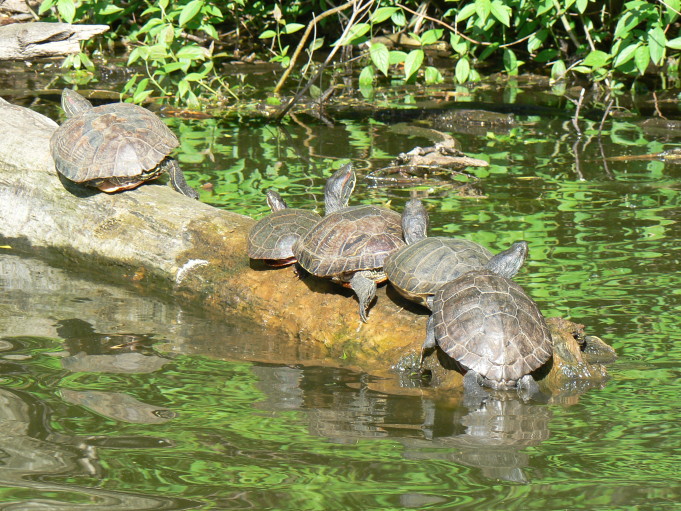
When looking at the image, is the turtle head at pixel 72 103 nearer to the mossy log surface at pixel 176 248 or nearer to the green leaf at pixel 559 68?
the mossy log surface at pixel 176 248

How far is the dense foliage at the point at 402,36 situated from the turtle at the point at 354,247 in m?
3.62

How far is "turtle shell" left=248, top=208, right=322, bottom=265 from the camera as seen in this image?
5.19m

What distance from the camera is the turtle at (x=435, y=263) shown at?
4.56 meters

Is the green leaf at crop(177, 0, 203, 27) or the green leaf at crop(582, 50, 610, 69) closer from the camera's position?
the green leaf at crop(177, 0, 203, 27)

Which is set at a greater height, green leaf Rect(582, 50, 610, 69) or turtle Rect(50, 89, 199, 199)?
green leaf Rect(582, 50, 610, 69)

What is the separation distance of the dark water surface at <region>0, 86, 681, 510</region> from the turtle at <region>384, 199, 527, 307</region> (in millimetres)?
491

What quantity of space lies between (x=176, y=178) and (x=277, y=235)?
1.74m

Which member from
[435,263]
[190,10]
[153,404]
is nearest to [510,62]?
[190,10]

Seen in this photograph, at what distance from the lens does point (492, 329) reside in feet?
13.8

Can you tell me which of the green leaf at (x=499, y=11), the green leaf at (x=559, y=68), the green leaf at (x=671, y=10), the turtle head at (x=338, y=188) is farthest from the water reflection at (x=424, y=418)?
the green leaf at (x=559, y=68)

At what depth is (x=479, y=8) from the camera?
8641 millimetres

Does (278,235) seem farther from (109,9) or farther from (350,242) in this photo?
(109,9)

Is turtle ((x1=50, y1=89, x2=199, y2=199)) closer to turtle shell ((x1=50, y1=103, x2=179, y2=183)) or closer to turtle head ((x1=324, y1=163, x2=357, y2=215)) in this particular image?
turtle shell ((x1=50, y1=103, x2=179, y2=183))

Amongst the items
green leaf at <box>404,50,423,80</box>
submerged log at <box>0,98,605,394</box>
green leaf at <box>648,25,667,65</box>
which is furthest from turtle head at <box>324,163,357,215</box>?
green leaf at <box>648,25,667,65</box>
